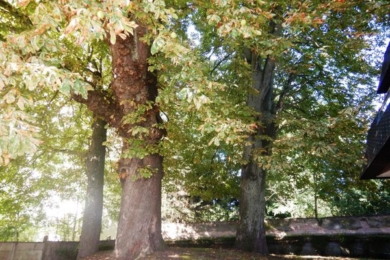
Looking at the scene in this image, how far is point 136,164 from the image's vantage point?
260 inches

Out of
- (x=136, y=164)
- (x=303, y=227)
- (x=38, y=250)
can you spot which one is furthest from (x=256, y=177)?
(x=38, y=250)

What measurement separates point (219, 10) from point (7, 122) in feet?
11.2

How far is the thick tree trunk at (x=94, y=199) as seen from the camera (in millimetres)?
9439

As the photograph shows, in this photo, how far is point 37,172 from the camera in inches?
468

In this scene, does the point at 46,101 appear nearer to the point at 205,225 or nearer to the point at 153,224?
the point at 153,224

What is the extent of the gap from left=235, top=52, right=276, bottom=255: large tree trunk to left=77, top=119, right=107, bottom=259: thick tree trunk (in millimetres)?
4673

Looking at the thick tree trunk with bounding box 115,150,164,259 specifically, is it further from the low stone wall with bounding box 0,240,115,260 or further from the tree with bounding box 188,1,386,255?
the low stone wall with bounding box 0,240,115,260

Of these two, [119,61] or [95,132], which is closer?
[119,61]

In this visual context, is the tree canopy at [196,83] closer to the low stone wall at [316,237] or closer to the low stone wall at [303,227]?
the low stone wall at [303,227]

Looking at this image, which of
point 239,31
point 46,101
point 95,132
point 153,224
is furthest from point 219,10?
point 46,101

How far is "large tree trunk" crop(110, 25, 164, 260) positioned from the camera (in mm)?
6168

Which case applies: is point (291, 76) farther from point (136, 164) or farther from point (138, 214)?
point (138, 214)

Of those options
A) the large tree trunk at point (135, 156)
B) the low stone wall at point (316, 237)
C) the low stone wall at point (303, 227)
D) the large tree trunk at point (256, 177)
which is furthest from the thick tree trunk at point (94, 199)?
the low stone wall at point (303, 227)

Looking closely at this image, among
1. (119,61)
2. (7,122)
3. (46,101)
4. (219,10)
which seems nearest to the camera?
(7,122)
